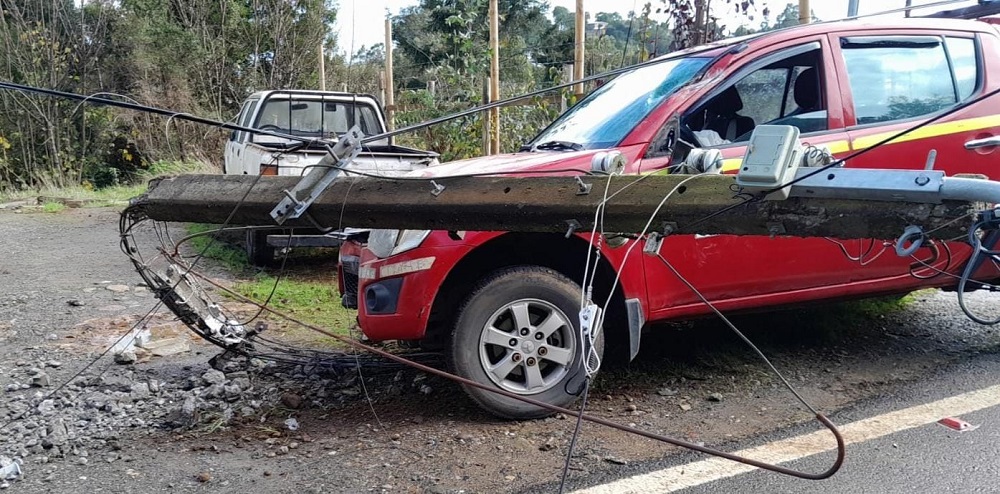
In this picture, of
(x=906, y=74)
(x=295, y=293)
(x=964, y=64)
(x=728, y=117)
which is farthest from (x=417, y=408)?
(x=964, y=64)

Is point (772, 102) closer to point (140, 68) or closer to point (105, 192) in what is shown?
point (105, 192)

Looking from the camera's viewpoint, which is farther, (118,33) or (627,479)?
(118,33)

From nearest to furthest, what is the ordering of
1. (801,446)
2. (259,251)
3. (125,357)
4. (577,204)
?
(577,204) < (801,446) < (125,357) < (259,251)

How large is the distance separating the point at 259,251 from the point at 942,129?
607 centimetres

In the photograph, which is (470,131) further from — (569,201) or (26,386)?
(569,201)

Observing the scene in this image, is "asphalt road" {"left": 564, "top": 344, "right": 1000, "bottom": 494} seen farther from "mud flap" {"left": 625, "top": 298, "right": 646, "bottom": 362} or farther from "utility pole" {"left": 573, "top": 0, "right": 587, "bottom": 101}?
"utility pole" {"left": 573, "top": 0, "right": 587, "bottom": 101}

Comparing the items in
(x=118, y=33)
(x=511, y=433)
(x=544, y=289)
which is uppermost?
(x=118, y=33)

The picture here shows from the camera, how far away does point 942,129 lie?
447 centimetres

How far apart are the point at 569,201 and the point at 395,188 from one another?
60 cm

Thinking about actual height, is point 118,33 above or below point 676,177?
above

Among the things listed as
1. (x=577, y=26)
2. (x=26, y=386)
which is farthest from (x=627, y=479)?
(x=577, y=26)

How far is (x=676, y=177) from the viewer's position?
2.48m

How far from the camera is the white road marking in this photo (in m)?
3.23

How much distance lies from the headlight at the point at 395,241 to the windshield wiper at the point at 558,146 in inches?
40.6
